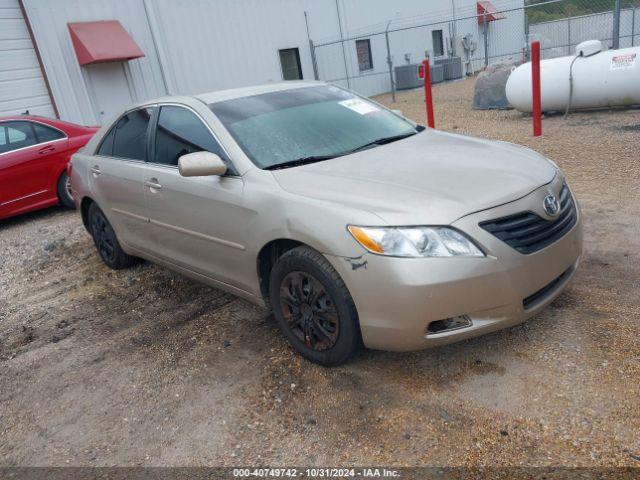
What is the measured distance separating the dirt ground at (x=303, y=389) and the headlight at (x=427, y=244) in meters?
0.74

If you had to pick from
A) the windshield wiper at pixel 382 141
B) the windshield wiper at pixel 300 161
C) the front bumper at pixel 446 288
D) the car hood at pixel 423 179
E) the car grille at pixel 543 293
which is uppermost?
the windshield wiper at pixel 300 161

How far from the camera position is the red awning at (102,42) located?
12.4 m

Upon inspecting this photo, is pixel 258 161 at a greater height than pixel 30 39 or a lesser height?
lesser

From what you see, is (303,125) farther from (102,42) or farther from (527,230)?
(102,42)

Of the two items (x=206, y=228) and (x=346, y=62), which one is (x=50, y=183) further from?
(x=346, y=62)

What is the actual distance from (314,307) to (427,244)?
0.76m

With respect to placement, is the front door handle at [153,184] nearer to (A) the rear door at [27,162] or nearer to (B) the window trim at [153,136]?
(B) the window trim at [153,136]

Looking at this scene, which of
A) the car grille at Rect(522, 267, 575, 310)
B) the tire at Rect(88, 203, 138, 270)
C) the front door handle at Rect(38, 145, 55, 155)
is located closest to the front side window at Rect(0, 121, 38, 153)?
the front door handle at Rect(38, 145, 55, 155)

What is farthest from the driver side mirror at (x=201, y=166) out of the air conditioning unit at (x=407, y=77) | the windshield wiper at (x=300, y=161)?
the air conditioning unit at (x=407, y=77)

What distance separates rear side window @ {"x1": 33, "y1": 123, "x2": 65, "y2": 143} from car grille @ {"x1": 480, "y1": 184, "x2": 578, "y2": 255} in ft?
23.2

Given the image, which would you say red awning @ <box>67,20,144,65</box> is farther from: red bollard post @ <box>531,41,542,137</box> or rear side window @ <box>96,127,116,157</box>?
red bollard post @ <box>531,41,542,137</box>

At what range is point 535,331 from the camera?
10.4ft

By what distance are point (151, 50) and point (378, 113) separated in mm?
11965

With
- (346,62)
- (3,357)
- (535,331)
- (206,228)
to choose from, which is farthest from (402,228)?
(346,62)
